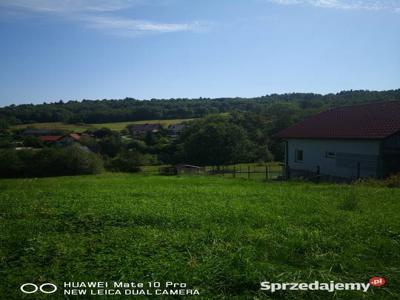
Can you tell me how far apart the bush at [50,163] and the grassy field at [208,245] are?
34.8m

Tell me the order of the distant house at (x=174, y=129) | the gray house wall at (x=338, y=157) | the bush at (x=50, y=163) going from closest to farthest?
the gray house wall at (x=338, y=157), the bush at (x=50, y=163), the distant house at (x=174, y=129)

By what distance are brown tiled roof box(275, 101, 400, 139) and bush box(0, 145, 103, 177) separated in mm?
24182

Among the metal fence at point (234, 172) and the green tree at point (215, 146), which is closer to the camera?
the metal fence at point (234, 172)

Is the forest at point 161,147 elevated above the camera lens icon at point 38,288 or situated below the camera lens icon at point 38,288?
below

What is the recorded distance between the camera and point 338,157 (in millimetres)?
22953

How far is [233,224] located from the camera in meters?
6.83

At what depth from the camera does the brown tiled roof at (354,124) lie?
20734 mm

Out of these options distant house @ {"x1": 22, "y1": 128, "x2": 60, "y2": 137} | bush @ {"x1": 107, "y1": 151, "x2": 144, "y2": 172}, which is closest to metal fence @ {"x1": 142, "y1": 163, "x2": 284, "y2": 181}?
bush @ {"x1": 107, "y1": 151, "x2": 144, "y2": 172}

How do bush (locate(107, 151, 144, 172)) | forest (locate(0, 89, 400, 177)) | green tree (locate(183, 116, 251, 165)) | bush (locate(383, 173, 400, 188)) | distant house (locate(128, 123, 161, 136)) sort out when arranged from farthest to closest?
distant house (locate(128, 123, 161, 136))
green tree (locate(183, 116, 251, 165))
bush (locate(107, 151, 144, 172))
forest (locate(0, 89, 400, 177))
bush (locate(383, 173, 400, 188))

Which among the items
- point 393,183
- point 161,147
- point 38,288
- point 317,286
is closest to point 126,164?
point 161,147

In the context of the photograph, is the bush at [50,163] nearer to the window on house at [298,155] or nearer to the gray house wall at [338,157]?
the window on house at [298,155]

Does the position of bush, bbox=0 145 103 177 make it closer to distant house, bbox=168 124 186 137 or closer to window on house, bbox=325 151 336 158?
window on house, bbox=325 151 336 158

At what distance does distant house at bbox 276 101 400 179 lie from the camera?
19.9 meters

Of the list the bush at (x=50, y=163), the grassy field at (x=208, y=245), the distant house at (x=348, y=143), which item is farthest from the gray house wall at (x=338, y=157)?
the bush at (x=50, y=163)
